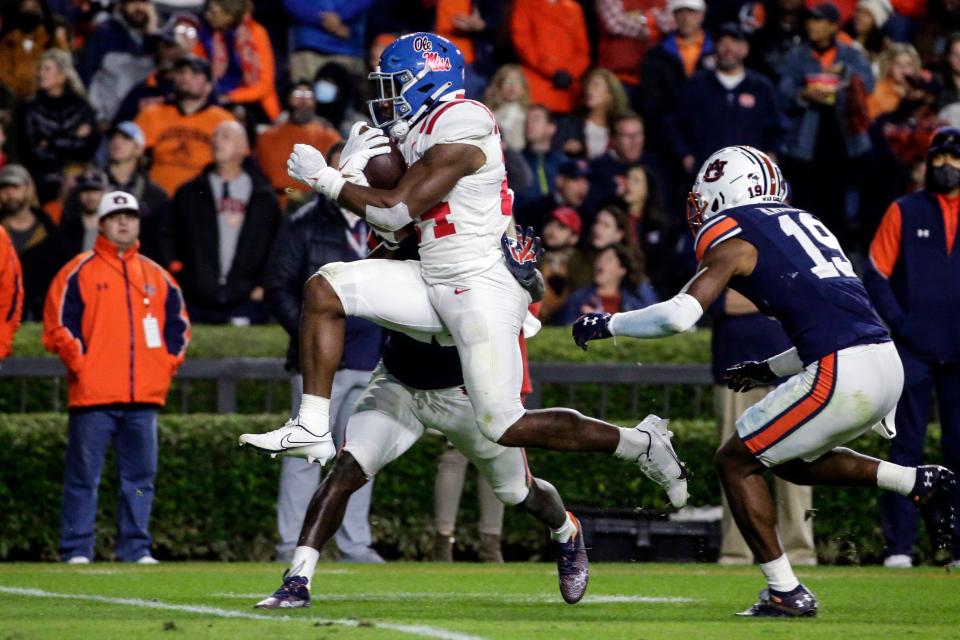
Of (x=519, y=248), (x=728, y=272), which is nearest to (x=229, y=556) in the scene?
(x=519, y=248)

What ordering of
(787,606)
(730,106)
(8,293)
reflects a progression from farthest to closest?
(730,106) → (8,293) → (787,606)

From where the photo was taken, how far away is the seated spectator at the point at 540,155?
14.1m

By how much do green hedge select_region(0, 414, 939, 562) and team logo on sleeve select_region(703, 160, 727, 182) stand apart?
14.3ft

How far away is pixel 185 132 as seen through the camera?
534 inches

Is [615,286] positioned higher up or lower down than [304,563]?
higher up

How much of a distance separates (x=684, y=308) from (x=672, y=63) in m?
8.56

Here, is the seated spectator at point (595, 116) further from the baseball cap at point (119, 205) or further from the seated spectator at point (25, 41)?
the baseball cap at point (119, 205)

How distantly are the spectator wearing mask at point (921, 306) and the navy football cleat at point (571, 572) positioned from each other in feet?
11.0

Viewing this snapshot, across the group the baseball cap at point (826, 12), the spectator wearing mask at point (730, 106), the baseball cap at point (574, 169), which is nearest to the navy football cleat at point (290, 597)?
the baseball cap at point (574, 169)

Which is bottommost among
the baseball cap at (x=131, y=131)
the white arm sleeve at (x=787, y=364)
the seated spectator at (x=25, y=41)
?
the white arm sleeve at (x=787, y=364)

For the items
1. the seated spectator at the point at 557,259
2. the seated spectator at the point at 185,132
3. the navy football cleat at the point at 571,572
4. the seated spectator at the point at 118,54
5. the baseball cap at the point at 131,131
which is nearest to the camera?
the navy football cleat at the point at 571,572

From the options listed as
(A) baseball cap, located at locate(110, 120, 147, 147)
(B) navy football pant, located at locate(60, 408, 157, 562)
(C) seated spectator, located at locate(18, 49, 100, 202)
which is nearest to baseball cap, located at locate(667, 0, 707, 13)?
(A) baseball cap, located at locate(110, 120, 147, 147)

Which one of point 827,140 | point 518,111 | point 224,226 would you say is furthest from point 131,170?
point 827,140

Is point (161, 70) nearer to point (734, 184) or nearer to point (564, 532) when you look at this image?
point (564, 532)
